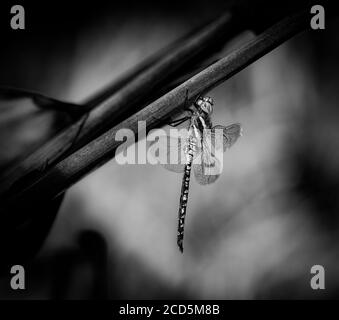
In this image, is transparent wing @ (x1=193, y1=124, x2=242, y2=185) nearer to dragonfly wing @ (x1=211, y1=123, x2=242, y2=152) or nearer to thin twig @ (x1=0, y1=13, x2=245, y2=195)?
dragonfly wing @ (x1=211, y1=123, x2=242, y2=152)

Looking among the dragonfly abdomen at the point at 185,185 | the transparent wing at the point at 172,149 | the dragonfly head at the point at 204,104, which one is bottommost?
the dragonfly abdomen at the point at 185,185

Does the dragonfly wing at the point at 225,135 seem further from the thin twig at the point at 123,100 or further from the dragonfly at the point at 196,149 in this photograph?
the thin twig at the point at 123,100

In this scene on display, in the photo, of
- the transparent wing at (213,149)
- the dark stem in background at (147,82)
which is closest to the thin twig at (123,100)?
the dark stem in background at (147,82)

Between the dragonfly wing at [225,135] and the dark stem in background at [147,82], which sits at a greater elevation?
the dark stem in background at [147,82]

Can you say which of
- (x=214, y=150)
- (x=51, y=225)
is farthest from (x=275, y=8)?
(x=51, y=225)

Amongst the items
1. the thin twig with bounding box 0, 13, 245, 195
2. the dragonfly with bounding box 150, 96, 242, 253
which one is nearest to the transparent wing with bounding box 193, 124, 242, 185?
the dragonfly with bounding box 150, 96, 242, 253

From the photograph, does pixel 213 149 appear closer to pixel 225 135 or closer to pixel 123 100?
pixel 225 135

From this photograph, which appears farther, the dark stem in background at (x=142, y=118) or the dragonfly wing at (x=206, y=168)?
the dragonfly wing at (x=206, y=168)

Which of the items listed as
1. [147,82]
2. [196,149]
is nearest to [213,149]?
[196,149]
